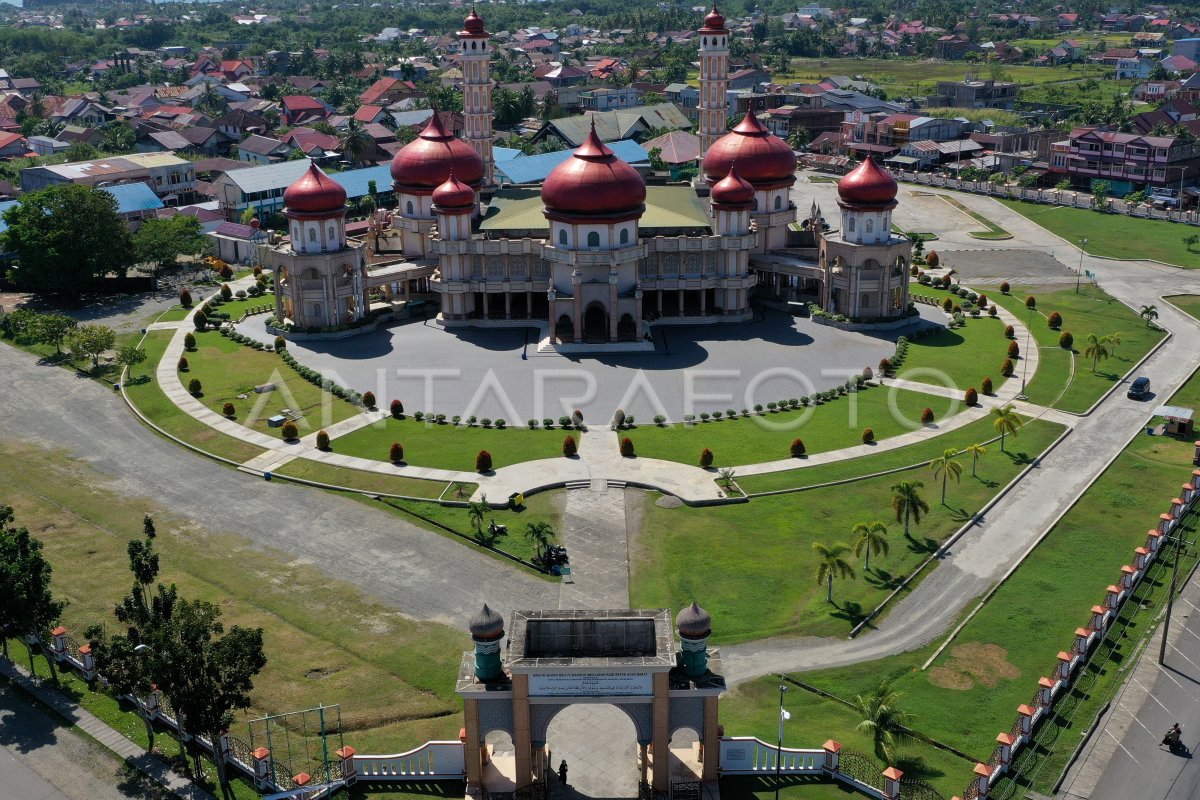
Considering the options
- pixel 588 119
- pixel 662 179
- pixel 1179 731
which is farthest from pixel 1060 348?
pixel 588 119

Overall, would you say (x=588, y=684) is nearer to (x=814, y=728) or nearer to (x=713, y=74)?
(x=814, y=728)

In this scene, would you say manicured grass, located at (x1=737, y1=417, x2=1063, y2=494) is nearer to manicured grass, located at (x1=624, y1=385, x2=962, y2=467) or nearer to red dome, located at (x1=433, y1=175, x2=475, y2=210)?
manicured grass, located at (x1=624, y1=385, x2=962, y2=467)

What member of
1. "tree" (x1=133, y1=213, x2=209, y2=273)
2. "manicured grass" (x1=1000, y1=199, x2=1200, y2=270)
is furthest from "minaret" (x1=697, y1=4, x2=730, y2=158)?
"tree" (x1=133, y1=213, x2=209, y2=273)

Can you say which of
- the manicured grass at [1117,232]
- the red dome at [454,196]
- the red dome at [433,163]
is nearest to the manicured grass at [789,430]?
the red dome at [454,196]

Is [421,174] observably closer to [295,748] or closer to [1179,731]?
[295,748]

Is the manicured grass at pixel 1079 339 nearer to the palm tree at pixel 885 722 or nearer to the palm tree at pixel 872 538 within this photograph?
the palm tree at pixel 872 538
